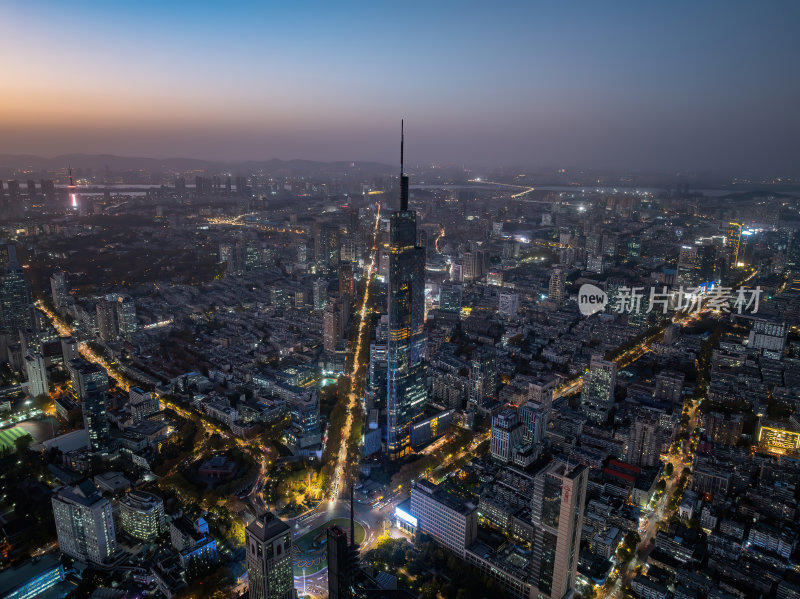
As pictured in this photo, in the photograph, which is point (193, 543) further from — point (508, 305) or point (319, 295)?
point (508, 305)

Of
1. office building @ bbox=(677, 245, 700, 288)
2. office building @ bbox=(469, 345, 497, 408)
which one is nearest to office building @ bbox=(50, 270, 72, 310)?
office building @ bbox=(469, 345, 497, 408)

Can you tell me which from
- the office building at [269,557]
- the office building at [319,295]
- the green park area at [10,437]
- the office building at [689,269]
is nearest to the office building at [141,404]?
the green park area at [10,437]

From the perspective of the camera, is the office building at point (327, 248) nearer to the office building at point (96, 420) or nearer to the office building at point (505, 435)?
the office building at point (96, 420)

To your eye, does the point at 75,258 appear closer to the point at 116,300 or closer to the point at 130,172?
the point at 116,300

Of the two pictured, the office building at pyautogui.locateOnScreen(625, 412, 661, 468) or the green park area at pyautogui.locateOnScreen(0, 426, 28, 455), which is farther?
the green park area at pyautogui.locateOnScreen(0, 426, 28, 455)

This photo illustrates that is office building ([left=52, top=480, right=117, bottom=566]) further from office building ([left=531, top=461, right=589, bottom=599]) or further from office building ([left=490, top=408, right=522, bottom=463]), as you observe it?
office building ([left=490, top=408, right=522, bottom=463])

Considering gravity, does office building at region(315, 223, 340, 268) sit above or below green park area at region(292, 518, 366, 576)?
above

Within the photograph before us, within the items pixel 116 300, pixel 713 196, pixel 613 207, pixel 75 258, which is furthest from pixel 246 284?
pixel 713 196

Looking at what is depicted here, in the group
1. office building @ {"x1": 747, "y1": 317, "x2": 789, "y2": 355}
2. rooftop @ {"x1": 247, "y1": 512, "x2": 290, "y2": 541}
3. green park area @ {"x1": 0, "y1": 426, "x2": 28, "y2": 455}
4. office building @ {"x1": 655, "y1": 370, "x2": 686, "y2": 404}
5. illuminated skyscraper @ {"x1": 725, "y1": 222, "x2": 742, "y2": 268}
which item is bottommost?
green park area @ {"x1": 0, "y1": 426, "x2": 28, "y2": 455}
